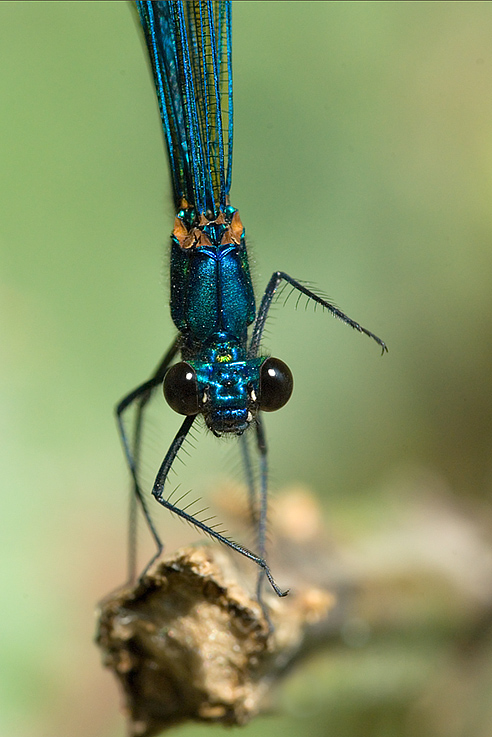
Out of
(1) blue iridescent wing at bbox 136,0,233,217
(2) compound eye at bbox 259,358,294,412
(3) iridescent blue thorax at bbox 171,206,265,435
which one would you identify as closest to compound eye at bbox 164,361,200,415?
(3) iridescent blue thorax at bbox 171,206,265,435

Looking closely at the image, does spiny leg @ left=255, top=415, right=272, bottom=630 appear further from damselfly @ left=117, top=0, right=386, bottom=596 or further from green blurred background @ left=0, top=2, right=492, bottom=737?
green blurred background @ left=0, top=2, right=492, bottom=737

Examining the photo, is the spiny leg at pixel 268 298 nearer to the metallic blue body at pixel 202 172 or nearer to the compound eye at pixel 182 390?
the metallic blue body at pixel 202 172

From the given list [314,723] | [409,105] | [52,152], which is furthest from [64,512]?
[409,105]

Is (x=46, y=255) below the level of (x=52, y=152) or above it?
below

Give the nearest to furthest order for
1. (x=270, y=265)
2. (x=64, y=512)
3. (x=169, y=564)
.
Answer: (x=169, y=564) < (x=64, y=512) < (x=270, y=265)

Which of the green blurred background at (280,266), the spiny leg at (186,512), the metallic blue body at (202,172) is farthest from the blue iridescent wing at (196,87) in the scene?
the spiny leg at (186,512)

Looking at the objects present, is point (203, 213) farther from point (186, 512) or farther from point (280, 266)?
point (186, 512)

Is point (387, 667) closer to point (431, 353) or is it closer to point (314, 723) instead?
point (314, 723)
